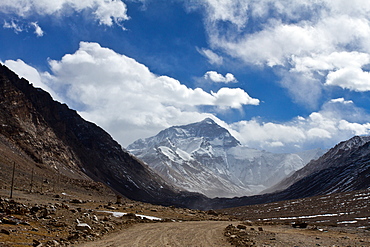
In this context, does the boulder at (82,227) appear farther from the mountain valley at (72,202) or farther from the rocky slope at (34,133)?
the rocky slope at (34,133)

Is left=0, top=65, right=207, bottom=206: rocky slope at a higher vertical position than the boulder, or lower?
higher

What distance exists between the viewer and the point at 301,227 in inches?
1704

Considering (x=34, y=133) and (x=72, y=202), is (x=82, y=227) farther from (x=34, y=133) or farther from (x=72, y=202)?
(x=34, y=133)

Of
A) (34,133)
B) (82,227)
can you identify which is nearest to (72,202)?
(82,227)

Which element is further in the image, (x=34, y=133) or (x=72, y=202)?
(x=34, y=133)

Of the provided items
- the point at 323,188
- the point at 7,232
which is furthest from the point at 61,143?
the point at 7,232

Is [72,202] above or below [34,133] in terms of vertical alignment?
below

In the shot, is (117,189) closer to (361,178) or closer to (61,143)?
(61,143)

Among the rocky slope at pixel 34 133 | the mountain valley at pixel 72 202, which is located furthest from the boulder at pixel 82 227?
the rocky slope at pixel 34 133

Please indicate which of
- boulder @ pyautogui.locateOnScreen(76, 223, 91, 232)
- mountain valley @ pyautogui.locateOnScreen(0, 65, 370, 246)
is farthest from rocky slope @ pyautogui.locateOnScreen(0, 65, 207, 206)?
boulder @ pyautogui.locateOnScreen(76, 223, 91, 232)

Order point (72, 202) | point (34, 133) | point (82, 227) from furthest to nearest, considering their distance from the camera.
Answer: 1. point (34, 133)
2. point (72, 202)
3. point (82, 227)

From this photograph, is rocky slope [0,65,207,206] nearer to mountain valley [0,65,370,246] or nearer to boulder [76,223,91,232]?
mountain valley [0,65,370,246]

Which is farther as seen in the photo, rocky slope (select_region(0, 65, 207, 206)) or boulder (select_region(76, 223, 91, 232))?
rocky slope (select_region(0, 65, 207, 206))

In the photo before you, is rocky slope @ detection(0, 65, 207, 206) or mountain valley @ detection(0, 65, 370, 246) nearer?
mountain valley @ detection(0, 65, 370, 246)
